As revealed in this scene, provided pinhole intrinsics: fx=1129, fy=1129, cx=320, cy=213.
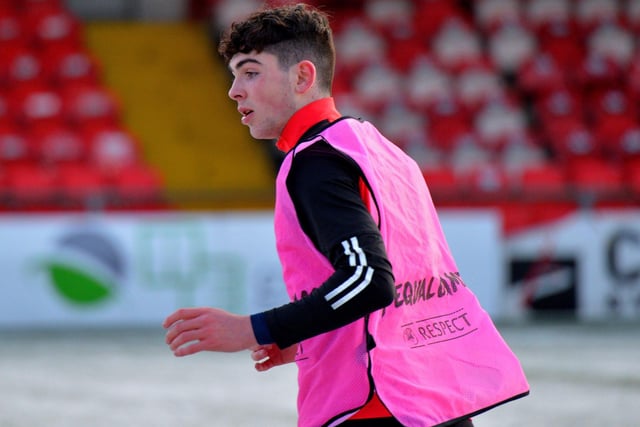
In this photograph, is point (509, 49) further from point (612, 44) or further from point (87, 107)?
point (87, 107)

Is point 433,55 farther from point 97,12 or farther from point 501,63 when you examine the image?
point 97,12

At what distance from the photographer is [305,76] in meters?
2.79

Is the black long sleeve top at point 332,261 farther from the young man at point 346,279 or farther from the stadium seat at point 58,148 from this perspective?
the stadium seat at point 58,148

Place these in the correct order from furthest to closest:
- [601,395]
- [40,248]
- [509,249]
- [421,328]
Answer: [509,249] < [40,248] < [601,395] < [421,328]

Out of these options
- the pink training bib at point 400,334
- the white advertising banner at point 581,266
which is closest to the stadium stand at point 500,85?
the white advertising banner at point 581,266

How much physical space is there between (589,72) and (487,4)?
2.07m

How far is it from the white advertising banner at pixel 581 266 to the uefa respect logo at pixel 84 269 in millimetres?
4141

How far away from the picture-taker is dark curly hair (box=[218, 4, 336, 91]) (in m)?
2.75

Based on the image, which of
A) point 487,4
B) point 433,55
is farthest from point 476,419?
point 487,4

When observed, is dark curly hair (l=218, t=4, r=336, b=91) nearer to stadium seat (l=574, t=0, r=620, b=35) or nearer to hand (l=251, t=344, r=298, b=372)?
hand (l=251, t=344, r=298, b=372)

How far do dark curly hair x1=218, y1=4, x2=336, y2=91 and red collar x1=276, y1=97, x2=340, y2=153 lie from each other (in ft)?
0.29

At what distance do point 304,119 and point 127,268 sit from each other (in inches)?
348

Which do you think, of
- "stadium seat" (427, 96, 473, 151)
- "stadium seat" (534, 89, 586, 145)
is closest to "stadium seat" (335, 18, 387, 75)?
"stadium seat" (427, 96, 473, 151)

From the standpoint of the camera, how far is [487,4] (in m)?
18.1
